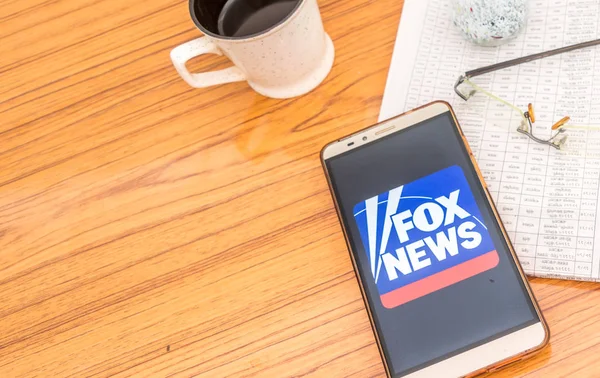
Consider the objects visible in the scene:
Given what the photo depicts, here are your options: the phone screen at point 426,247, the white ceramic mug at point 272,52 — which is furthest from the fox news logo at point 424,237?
the white ceramic mug at point 272,52

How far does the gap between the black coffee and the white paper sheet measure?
0.13 metres

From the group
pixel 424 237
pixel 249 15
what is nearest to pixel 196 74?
pixel 249 15

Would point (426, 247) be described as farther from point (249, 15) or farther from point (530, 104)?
point (249, 15)

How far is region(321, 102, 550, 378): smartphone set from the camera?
455 millimetres

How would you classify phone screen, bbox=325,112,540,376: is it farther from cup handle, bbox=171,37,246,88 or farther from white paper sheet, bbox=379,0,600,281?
cup handle, bbox=171,37,246,88

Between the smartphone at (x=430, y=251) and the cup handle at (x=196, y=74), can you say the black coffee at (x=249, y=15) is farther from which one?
the smartphone at (x=430, y=251)

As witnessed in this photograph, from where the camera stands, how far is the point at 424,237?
49cm

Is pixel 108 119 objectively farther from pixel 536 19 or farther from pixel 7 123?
pixel 536 19

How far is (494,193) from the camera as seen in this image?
1.68 ft

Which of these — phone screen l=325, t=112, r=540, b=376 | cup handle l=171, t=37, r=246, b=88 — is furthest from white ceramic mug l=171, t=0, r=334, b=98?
phone screen l=325, t=112, r=540, b=376

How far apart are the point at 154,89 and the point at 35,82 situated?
15 cm

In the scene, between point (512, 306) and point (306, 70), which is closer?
point (512, 306)

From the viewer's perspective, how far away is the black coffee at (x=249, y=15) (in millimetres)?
556

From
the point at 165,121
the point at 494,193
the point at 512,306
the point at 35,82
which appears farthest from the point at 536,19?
the point at 35,82
